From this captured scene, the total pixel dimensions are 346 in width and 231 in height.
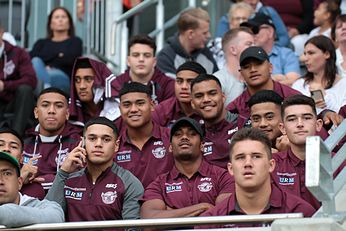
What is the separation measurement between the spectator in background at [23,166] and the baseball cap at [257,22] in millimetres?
3745

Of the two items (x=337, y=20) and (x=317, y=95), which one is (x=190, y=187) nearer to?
(x=317, y=95)

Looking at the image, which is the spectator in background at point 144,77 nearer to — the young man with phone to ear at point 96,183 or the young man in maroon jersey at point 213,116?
the young man in maroon jersey at point 213,116

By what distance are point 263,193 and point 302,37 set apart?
6.85m

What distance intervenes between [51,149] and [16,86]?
2596 millimetres

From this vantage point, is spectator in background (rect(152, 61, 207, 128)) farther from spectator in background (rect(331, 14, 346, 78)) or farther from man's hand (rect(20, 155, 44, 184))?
spectator in background (rect(331, 14, 346, 78))

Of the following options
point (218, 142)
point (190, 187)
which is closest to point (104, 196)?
point (190, 187)

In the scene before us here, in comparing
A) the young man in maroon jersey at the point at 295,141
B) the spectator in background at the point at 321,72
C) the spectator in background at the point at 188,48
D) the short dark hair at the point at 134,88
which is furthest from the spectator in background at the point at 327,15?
the young man in maroon jersey at the point at 295,141

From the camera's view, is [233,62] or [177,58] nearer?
[233,62]

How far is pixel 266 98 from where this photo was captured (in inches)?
449

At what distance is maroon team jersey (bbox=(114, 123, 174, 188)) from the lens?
11.5m

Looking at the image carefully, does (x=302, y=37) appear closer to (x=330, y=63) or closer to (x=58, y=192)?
(x=330, y=63)

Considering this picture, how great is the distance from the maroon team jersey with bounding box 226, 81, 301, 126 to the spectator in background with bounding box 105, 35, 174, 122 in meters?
1.14

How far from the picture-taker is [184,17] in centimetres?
1479

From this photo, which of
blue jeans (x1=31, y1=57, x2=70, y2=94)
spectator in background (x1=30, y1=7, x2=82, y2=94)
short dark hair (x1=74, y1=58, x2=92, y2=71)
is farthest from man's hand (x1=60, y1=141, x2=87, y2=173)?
spectator in background (x1=30, y1=7, x2=82, y2=94)
